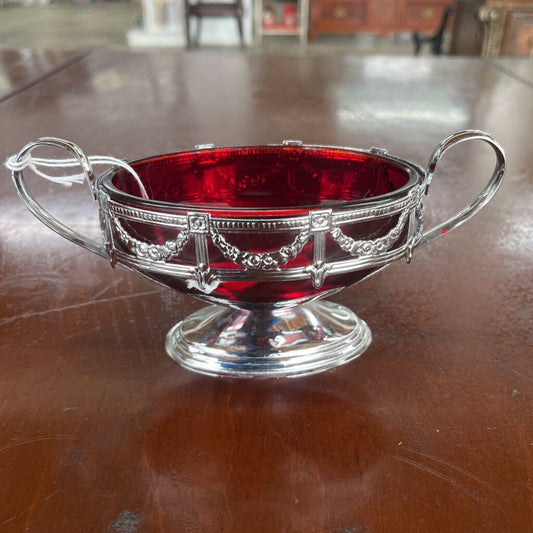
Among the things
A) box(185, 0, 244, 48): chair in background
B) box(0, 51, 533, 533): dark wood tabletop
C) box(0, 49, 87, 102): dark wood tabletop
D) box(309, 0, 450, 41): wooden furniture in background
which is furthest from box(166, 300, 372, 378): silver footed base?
box(309, 0, 450, 41): wooden furniture in background

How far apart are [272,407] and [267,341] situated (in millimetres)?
45

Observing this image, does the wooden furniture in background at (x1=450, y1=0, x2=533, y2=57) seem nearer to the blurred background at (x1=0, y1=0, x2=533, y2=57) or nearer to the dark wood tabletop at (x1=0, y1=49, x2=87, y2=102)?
the blurred background at (x1=0, y1=0, x2=533, y2=57)

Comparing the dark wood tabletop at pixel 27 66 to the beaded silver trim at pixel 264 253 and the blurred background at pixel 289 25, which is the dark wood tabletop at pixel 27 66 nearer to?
the beaded silver trim at pixel 264 253

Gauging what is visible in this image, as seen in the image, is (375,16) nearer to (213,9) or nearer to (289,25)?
(289,25)

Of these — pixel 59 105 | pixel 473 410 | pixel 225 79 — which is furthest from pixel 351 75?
pixel 473 410

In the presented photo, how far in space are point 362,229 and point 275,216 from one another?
0.05m

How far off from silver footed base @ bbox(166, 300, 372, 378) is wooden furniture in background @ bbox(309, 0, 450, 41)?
18.8ft

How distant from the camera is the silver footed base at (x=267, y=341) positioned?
0.33 meters

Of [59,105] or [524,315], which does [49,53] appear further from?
[524,315]

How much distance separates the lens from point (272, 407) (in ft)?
1.00

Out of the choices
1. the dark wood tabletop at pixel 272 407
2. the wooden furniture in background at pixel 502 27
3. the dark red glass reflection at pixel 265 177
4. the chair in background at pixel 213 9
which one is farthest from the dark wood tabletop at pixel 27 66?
the chair in background at pixel 213 9

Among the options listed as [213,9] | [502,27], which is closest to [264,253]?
[502,27]

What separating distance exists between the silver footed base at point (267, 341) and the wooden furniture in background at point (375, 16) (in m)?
5.73

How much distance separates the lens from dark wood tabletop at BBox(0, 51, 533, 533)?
25cm
